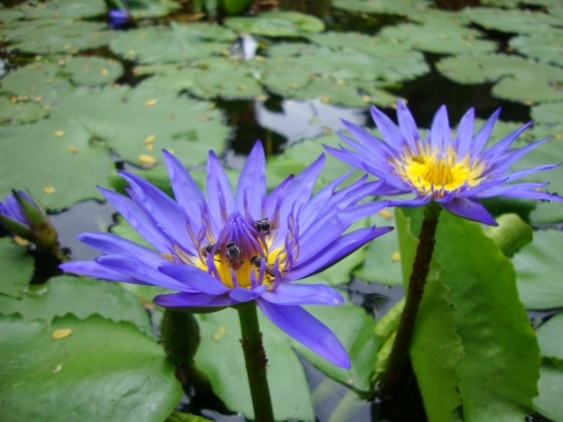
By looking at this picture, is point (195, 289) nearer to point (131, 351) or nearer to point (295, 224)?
point (295, 224)

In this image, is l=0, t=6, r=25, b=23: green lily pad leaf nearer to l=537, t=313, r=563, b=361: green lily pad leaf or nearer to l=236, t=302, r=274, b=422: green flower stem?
l=236, t=302, r=274, b=422: green flower stem

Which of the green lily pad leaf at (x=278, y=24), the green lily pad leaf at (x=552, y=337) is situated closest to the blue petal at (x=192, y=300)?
the green lily pad leaf at (x=552, y=337)

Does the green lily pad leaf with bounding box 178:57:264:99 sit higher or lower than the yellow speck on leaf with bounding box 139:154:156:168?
higher

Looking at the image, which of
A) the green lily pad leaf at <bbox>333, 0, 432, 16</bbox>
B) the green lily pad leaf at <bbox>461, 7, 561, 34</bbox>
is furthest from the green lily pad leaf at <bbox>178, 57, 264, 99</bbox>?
the green lily pad leaf at <bbox>461, 7, 561, 34</bbox>

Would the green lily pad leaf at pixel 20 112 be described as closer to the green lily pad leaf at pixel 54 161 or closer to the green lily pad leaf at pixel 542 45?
the green lily pad leaf at pixel 54 161

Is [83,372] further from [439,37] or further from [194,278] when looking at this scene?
[439,37]

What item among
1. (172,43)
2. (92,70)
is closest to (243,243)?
(92,70)
